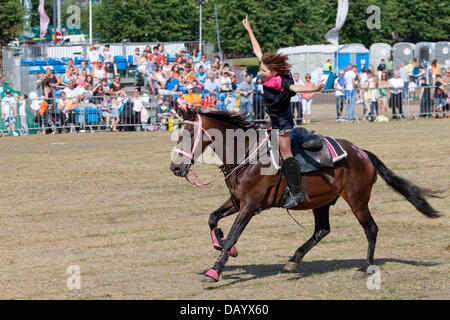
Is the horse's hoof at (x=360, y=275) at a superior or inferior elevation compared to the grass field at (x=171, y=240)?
superior

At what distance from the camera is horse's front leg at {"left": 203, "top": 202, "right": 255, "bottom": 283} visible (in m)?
9.09

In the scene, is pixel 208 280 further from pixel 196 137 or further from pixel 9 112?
pixel 9 112

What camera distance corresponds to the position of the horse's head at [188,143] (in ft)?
30.0

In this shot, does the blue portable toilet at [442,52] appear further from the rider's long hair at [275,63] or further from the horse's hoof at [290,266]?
the rider's long hair at [275,63]

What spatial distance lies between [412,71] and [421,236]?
29.7m

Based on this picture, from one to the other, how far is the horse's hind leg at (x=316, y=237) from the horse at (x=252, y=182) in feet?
0.04

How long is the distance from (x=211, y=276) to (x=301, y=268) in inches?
60.1

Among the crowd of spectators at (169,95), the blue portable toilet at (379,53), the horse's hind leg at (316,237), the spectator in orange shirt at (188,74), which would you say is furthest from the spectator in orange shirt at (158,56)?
the horse's hind leg at (316,237)

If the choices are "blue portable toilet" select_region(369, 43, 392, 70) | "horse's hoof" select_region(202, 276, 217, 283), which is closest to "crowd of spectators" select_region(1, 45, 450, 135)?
"horse's hoof" select_region(202, 276, 217, 283)

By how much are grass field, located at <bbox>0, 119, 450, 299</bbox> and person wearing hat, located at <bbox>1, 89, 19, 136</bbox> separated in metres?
6.13

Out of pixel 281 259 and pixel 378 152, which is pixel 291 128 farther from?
pixel 378 152

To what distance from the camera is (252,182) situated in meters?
9.43

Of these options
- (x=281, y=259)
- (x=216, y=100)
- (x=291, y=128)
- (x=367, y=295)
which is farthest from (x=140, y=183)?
(x=216, y=100)

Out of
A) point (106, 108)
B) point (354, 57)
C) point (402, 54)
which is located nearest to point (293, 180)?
point (106, 108)
